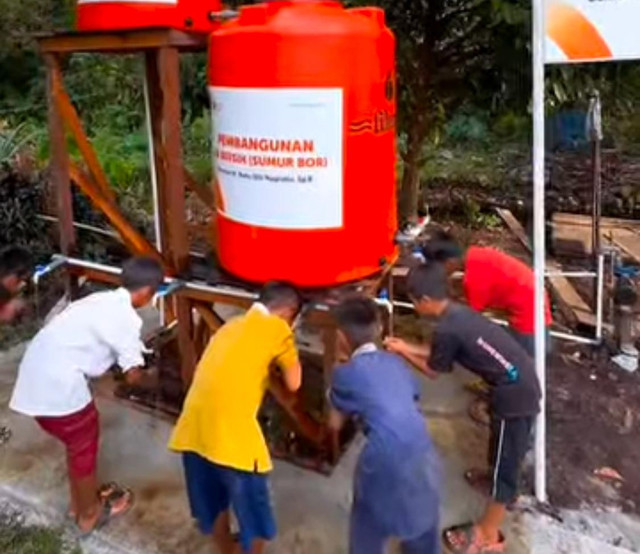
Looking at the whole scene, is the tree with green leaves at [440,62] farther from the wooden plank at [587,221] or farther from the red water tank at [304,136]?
the wooden plank at [587,221]

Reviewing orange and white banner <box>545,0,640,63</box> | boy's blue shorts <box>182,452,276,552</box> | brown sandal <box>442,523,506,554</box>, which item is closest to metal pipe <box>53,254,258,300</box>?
boy's blue shorts <box>182,452,276,552</box>

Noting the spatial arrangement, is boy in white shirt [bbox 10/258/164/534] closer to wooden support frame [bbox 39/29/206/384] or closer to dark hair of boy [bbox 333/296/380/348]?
wooden support frame [bbox 39/29/206/384]

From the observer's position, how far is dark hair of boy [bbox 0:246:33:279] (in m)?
3.18

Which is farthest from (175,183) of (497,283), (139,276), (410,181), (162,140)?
(410,181)

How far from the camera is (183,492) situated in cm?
327

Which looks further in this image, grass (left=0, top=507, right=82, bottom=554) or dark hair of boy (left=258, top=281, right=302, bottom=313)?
grass (left=0, top=507, right=82, bottom=554)

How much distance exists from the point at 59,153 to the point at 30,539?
71.3 inches

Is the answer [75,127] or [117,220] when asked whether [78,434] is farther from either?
[75,127]

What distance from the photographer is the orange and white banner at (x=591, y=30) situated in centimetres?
267

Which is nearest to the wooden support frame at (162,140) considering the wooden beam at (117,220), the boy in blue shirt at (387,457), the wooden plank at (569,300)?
the wooden beam at (117,220)

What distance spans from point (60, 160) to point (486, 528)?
8.59 ft

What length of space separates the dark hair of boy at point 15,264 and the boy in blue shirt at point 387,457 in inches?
64.7

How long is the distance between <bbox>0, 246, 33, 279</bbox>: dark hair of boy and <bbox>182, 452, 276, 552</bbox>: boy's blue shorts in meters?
1.27

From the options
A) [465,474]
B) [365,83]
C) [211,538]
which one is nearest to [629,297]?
[465,474]
